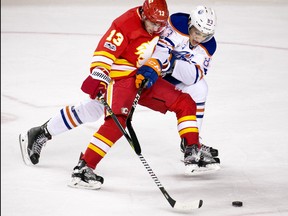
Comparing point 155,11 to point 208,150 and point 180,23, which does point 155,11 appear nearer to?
point 180,23

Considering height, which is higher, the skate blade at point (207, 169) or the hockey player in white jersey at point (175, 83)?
the hockey player in white jersey at point (175, 83)

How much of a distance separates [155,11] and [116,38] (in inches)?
8.1

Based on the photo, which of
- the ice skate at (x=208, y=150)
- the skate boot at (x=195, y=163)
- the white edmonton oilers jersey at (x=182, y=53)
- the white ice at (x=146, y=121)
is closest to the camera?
the white ice at (x=146, y=121)

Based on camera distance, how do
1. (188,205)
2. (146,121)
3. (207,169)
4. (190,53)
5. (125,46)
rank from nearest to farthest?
(188,205) < (125,46) < (207,169) < (190,53) < (146,121)

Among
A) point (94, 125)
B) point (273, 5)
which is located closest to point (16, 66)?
point (94, 125)

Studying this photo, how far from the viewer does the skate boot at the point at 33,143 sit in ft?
13.4

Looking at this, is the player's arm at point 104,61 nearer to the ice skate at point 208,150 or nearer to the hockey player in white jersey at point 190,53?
the hockey player in white jersey at point 190,53

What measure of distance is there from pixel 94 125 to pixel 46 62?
4.63 ft

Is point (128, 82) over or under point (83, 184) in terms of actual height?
over

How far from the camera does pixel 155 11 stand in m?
3.77

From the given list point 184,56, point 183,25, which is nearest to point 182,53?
point 184,56

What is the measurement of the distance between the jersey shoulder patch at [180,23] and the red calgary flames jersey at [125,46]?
16cm

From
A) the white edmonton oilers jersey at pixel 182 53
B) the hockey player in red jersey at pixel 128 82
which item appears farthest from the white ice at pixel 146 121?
the white edmonton oilers jersey at pixel 182 53

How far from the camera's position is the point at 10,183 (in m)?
3.79
